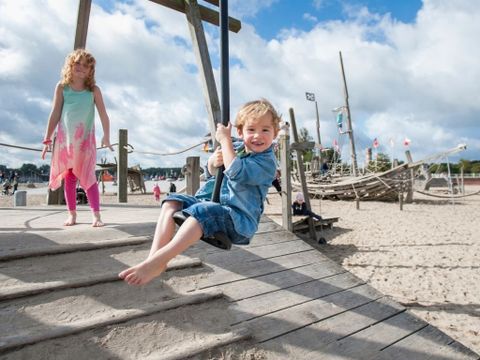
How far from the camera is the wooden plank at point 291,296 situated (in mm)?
2594

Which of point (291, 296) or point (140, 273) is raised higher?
point (140, 273)

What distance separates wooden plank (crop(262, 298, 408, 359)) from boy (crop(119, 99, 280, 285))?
2.97 ft

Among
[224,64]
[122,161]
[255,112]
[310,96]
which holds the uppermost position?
[310,96]

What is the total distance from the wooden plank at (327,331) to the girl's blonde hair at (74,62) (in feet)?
9.34

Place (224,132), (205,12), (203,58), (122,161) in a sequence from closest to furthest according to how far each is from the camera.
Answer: (224,132), (203,58), (205,12), (122,161)

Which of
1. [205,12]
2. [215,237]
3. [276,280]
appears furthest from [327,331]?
[205,12]

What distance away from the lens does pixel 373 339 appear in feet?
8.75

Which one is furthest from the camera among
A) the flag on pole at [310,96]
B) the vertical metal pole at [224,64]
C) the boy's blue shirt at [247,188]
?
the flag on pole at [310,96]

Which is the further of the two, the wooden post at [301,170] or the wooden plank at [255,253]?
the wooden post at [301,170]

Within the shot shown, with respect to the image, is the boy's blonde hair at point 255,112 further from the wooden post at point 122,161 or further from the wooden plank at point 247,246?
the wooden post at point 122,161

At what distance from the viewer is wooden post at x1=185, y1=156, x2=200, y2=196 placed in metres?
5.36

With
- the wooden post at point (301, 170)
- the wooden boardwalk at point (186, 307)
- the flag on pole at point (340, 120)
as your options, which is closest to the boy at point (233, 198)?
the wooden boardwalk at point (186, 307)

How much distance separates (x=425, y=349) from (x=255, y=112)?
7.48ft

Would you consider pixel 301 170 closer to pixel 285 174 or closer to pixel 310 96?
pixel 285 174
